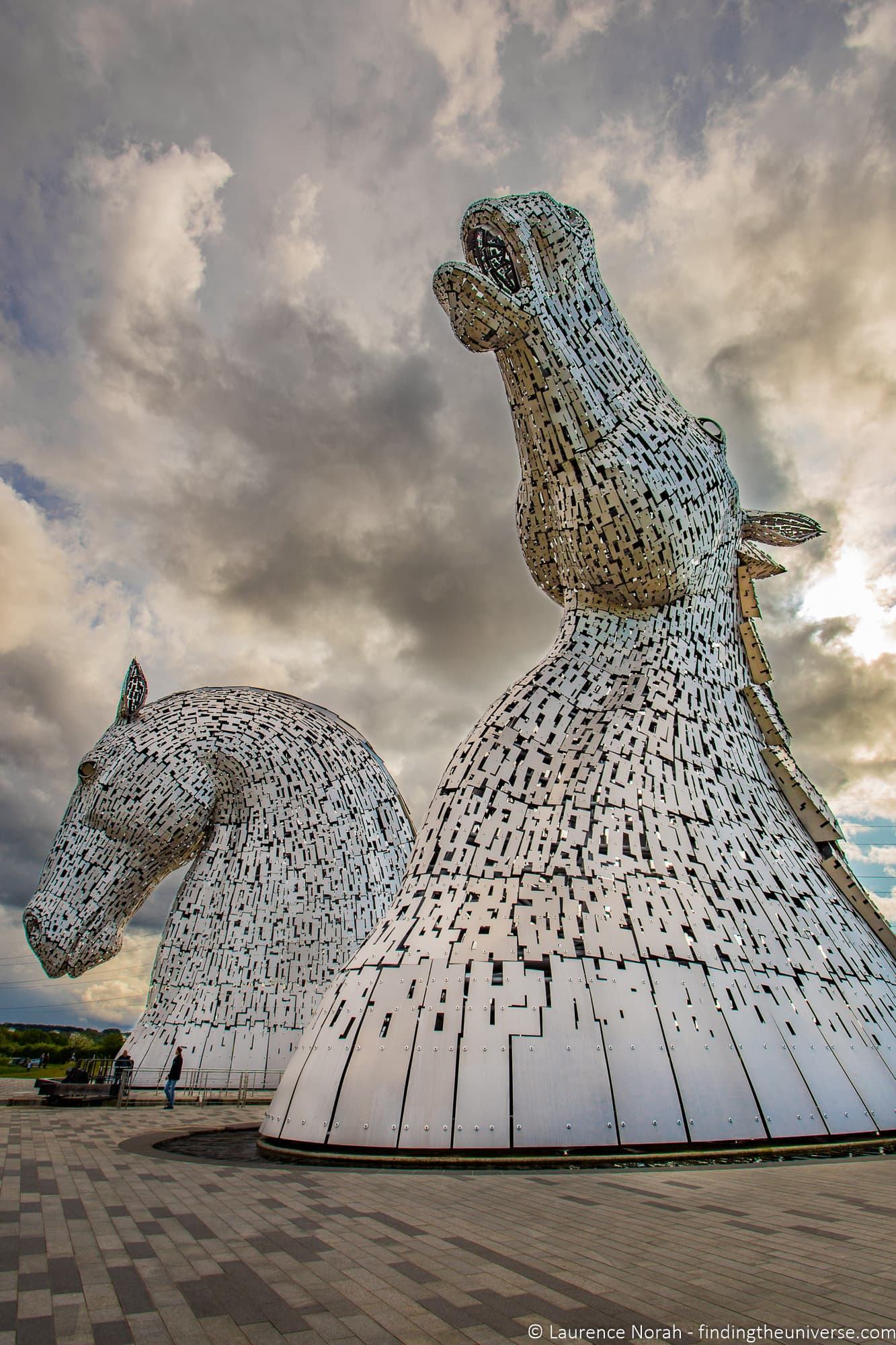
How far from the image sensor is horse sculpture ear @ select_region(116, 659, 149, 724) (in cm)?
1570

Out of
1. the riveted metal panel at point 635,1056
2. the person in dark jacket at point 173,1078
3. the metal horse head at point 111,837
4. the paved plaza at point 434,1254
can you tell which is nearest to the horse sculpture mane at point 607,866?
the riveted metal panel at point 635,1056

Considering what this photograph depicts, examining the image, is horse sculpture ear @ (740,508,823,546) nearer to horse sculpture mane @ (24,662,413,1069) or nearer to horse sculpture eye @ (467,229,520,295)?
horse sculpture eye @ (467,229,520,295)

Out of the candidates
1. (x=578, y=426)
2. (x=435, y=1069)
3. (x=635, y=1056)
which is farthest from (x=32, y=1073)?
(x=578, y=426)

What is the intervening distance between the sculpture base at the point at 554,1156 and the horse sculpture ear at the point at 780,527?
332 inches

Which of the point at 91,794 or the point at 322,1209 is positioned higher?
the point at 91,794

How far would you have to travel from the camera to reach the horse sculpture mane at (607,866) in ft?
19.2

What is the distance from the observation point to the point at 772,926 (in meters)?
7.49

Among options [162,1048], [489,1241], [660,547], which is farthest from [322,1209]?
[162,1048]

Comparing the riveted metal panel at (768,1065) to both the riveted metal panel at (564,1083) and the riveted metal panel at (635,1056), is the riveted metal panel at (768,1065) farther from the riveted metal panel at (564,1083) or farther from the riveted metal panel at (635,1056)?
the riveted metal panel at (564,1083)

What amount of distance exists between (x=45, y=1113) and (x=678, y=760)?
377 inches

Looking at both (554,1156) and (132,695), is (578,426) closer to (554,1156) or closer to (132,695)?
(554,1156)

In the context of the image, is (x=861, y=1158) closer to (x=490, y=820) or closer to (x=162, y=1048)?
(x=490, y=820)

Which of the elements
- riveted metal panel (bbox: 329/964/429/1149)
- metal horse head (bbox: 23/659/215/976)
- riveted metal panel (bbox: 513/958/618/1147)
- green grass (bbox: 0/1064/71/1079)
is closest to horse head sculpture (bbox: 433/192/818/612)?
riveted metal panel (bbox: 513/958/618/1147)

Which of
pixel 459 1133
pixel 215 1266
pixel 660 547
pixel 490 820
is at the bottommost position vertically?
pixel 215 1266
